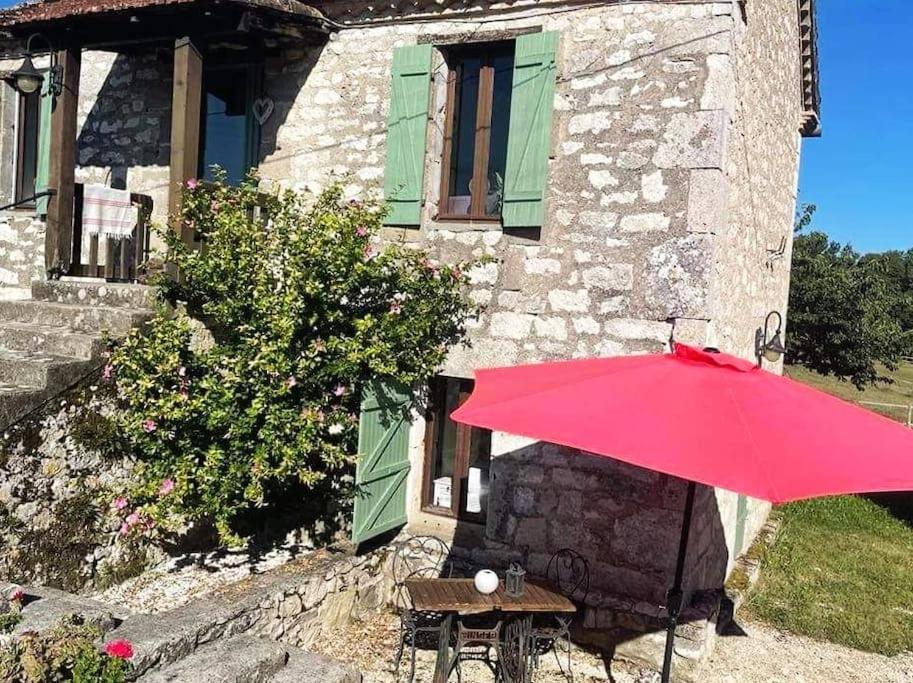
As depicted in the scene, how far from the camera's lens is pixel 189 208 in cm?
546

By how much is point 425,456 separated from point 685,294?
2.57 m

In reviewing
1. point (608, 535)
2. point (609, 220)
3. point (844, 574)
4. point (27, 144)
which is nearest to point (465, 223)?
point (609, 220)

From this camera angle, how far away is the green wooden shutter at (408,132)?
5797 millimetres

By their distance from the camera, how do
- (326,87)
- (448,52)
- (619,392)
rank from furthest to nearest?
(326,87), (448,52), (619,392)

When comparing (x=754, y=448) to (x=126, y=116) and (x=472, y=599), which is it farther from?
(x=126, y=116)

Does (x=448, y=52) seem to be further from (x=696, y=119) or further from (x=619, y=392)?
(x=619, y=392)

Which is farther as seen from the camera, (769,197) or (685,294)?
(769,197)

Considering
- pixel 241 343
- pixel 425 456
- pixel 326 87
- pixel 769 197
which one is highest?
pixel 326 87

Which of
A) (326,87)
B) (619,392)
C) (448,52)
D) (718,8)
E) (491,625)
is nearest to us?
(619,392)

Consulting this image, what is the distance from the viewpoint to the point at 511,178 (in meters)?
5.49

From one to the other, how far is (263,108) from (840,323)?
53.0 feet

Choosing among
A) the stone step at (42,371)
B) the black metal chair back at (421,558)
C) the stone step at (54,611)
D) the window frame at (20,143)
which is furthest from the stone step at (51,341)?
the window frame at (20,143)

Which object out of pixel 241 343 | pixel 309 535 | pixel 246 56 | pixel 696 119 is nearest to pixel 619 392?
pixel 696 119

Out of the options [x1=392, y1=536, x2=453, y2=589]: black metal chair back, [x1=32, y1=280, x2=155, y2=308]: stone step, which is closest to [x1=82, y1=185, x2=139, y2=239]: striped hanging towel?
[x1=32, y1=280, x2=155, y2=308]: stone step
